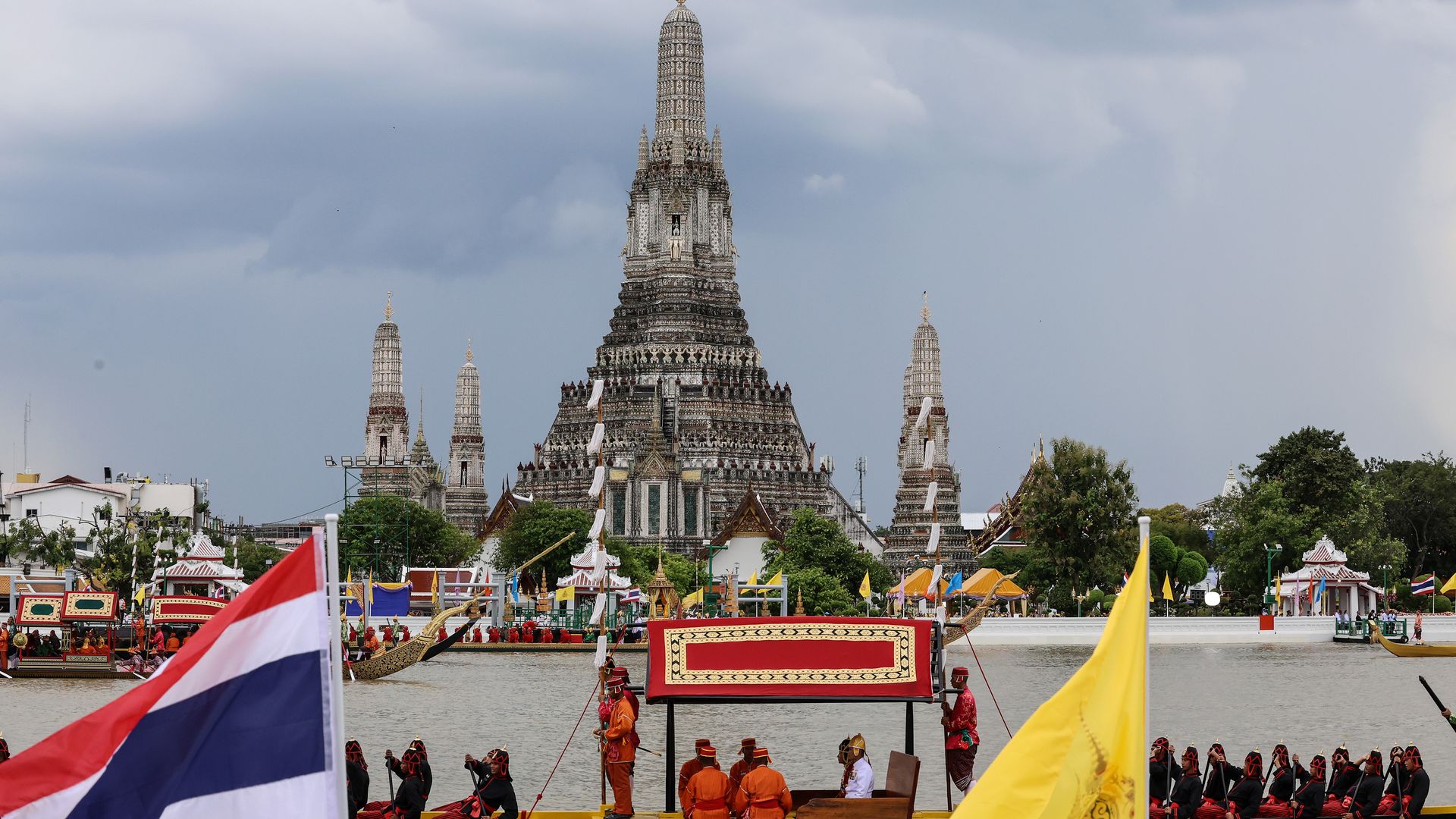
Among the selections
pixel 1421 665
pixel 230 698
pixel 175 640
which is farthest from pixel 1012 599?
pixel 230 698

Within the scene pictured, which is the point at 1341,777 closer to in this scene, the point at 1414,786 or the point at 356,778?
the point at 1414,786

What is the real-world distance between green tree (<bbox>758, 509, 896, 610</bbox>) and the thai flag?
74.9 m

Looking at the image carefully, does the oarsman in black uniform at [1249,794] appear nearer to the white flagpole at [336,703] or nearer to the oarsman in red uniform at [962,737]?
the oarsman in red uniform at [962,737]

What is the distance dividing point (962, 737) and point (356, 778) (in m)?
6.02

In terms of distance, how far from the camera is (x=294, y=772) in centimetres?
996

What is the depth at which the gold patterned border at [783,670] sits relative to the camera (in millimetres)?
Result: 18312

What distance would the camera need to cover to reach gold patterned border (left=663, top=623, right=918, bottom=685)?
60.1 ft

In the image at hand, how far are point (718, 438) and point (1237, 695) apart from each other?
59.5 metres

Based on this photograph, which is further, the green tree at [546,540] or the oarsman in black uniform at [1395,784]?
the green tree at [546,540]

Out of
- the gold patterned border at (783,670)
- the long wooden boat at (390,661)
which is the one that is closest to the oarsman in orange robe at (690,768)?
the gold patterned border at (783,670)

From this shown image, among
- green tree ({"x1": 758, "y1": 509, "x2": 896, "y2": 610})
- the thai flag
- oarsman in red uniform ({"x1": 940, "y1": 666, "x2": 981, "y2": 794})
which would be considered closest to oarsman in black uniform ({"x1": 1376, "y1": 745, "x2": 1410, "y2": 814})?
oarsman in red uniform ({"x1": 940, "y1": 666, "x2": 981, "y2": 794})

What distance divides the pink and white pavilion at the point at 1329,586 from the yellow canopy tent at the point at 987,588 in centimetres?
1001

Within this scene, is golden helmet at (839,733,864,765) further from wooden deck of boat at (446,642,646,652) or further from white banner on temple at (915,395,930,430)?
white banner on temple at (915,395,930,430)

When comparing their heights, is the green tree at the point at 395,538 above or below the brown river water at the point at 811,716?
above
